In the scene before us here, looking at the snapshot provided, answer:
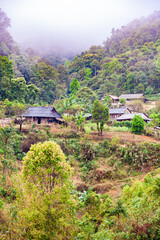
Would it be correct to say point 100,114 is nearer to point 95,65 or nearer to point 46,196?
point 46,196

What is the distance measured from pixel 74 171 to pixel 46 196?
886cm

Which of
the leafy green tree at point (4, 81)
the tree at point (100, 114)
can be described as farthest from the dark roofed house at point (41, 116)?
the leafy green tree at point (4, 81)

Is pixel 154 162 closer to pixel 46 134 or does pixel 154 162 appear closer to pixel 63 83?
pixel 46 134

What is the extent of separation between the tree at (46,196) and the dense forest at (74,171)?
0.03 metres

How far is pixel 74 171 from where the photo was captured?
15.0 metres

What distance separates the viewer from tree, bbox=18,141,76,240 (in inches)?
240

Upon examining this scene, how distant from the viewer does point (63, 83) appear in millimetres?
45812

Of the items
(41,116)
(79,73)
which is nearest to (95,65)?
(79,73)

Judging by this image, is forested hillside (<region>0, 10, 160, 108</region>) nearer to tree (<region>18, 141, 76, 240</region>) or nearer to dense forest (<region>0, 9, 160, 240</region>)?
dense forest (<region>0, 9, 160, 240</region>)

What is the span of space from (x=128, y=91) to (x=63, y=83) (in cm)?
1491

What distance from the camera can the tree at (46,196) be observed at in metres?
6.10

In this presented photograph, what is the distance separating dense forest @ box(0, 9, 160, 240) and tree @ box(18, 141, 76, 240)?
28 mm

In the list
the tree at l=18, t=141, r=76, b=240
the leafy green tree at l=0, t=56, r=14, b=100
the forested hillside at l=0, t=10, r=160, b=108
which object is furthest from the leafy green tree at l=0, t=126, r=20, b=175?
the forested hillside at l=0, t=10, r=160, b=108

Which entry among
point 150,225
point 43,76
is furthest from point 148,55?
point 150,225
